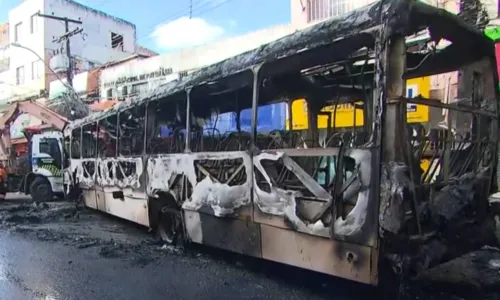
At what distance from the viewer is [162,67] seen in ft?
71.2

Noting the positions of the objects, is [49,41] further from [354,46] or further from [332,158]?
[354,46]

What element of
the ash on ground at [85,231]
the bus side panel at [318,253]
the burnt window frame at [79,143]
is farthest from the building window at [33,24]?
the bus side panel at [318,253]

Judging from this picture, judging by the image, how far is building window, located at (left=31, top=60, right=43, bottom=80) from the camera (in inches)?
1361

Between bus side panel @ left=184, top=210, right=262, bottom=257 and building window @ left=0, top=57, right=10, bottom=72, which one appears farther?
building window @ left=0, top=57, right=10, bottom=72

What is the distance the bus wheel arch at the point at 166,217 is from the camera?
6.94 meters

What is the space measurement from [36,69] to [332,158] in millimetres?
35781

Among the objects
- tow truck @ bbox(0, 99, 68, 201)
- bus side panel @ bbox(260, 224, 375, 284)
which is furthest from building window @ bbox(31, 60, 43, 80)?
bus side panel @ bbox(260, 224, 375, 284)

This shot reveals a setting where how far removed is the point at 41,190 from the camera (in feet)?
48.6

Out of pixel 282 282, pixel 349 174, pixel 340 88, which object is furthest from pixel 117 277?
pixel 340 88

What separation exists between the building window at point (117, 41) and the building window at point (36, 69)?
6.06 m

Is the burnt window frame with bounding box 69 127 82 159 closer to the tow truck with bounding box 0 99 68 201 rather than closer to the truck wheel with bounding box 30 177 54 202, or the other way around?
the tow truck with bounding box 0 99 68 201

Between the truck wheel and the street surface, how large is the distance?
641 centimetres

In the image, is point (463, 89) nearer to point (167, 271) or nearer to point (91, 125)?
point (167, 271)

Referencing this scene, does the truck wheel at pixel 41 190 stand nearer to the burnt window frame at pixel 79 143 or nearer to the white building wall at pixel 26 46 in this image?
the burnt window frame at pixel 79 143
